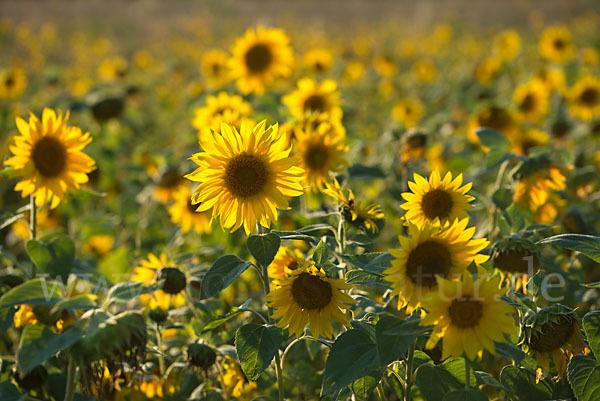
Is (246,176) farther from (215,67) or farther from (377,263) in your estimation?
(215,67)

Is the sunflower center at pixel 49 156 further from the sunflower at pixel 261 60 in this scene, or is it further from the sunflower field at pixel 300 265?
the sunflower at pixel 261 60

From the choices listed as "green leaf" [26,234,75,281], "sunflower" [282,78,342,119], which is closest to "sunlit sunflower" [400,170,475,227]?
"green leaf" [26,234,75,281]

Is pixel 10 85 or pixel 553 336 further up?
pixel 10 85

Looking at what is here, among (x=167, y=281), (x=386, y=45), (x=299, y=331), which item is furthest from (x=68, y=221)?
(x=386, y=45)

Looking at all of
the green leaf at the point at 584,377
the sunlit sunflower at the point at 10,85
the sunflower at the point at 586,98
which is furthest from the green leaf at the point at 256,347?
the sunlit sunflower at the point at 10,85

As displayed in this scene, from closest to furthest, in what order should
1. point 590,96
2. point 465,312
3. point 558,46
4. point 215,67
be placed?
point 465,312, point 590,96, point 215,67, point 558,46

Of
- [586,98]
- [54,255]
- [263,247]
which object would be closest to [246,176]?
[263,247]

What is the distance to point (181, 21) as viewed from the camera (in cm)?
1368

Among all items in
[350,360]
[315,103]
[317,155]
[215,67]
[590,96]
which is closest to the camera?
[350,360]

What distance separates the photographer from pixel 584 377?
1159mm

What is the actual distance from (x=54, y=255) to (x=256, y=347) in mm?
627

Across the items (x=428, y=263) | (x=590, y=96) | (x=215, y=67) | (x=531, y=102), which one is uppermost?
(x=215, y=67)

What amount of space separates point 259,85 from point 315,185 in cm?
127

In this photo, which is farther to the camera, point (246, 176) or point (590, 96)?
point (590, 96)
